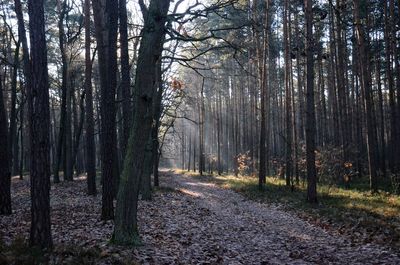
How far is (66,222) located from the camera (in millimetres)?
10312

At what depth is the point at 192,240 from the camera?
919cm

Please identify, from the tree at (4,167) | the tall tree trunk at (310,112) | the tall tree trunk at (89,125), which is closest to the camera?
the tree at (4,167)

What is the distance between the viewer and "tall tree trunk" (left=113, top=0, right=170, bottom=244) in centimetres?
723

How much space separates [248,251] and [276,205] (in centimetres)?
800

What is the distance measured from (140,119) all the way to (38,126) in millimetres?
1920

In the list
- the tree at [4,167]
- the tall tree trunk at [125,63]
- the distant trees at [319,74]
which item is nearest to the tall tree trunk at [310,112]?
the distant trees at [319,74]

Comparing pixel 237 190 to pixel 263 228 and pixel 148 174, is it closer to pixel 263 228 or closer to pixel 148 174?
pixel 148 174

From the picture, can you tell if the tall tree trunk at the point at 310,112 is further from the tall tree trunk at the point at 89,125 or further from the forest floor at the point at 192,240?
the tall tree trunk at the point at 89,125

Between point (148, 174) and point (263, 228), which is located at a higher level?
point (148, 174)

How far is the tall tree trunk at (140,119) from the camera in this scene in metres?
7.23

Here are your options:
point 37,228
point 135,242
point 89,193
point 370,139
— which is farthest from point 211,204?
point 37,228

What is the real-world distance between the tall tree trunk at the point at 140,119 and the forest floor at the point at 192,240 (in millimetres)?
578

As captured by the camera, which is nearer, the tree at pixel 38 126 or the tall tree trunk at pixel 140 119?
the tree at pixel 38 126

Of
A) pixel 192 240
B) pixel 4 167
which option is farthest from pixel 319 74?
pixel 4 167
